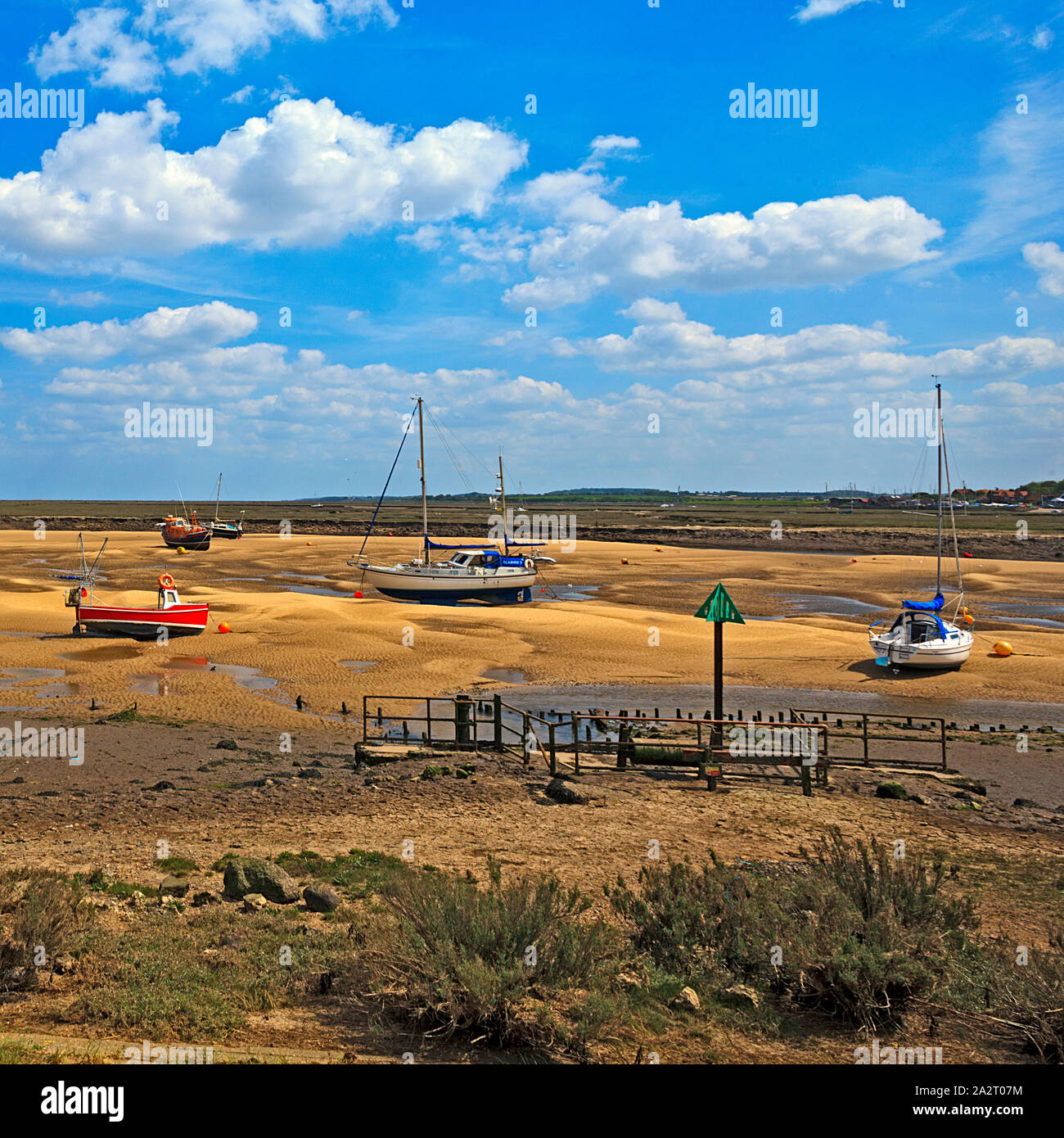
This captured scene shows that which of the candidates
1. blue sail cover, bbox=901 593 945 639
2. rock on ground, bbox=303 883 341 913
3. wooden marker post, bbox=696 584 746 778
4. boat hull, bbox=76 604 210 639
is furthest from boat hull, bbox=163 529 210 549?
rock on ground, bbox=303 883 341 913

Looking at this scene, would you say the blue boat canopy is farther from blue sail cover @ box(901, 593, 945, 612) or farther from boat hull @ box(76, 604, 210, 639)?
boat hull @ box(76, 604, 210, 639)

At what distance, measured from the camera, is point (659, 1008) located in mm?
7367

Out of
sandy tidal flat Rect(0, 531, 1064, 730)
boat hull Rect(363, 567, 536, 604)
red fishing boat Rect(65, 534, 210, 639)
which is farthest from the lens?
boat hull Rect(363, 567, 536, 604)

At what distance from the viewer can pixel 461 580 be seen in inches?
1912

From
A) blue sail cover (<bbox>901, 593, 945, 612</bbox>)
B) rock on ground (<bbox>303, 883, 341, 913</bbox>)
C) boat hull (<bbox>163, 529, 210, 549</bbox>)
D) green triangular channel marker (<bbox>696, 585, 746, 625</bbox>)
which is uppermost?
boat hull (<bbox>163, 529, 210, 549</bbox>)

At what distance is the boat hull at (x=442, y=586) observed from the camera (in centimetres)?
4847

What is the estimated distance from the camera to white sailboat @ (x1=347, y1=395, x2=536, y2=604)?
159ft

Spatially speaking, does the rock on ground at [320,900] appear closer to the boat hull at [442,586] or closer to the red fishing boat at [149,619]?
the red fishing boat at [149,619]

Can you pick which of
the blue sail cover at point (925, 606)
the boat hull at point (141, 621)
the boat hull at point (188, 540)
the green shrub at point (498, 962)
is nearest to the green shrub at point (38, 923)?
the green shrub at point (498, 962)

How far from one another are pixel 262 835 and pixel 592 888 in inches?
214

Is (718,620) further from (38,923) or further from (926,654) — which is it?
(926,654)

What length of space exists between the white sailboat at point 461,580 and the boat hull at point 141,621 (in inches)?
592
